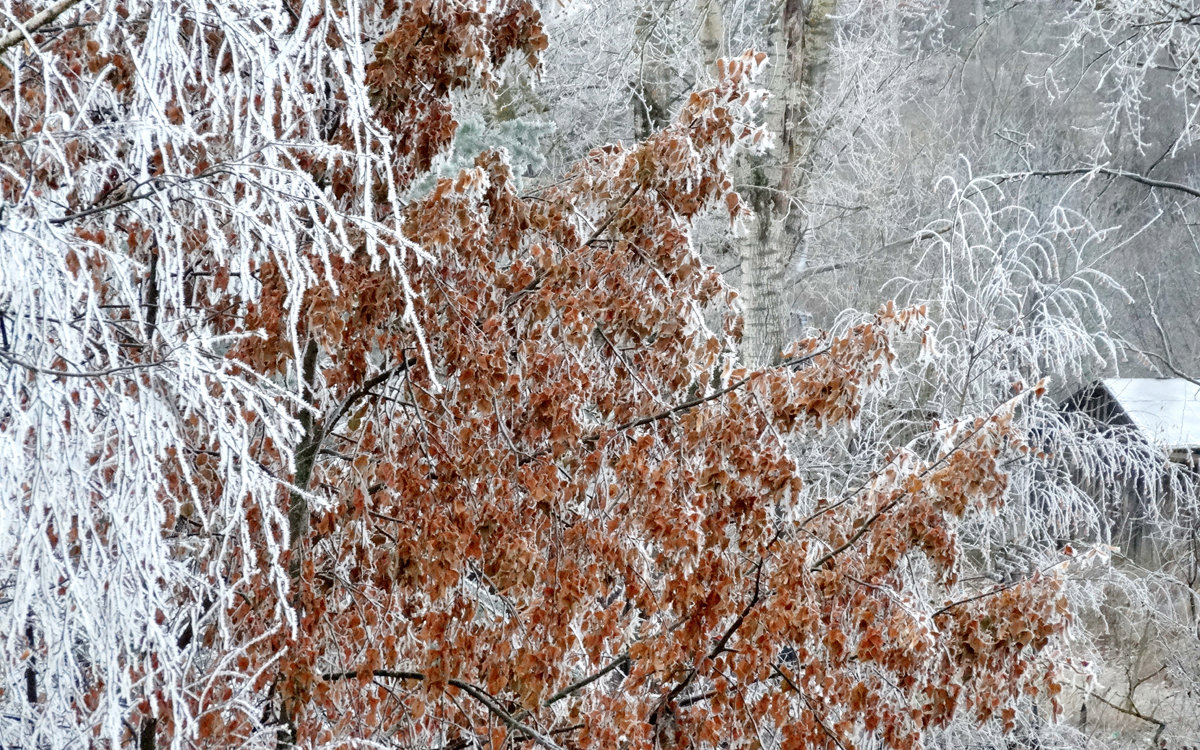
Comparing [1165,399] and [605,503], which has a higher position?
[605,503]

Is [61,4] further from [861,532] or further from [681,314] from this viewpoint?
[861,532]

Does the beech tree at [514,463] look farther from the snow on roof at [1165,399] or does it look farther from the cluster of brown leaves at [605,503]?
the snow on roof at [1165,399]

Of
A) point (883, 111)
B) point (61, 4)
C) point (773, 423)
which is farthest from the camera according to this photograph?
point (883, 111)

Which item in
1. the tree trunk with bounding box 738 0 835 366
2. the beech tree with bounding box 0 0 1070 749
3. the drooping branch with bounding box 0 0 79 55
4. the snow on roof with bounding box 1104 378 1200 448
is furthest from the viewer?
the snow on roof with bounding box 1104 378 1200 448

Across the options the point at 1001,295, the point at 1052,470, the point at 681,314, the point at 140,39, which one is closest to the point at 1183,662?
the point at 1052,470

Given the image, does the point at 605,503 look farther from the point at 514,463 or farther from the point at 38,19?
the point at 38,19

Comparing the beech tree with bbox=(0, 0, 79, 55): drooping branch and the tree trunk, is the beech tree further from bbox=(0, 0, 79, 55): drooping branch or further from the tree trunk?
the tree trunk

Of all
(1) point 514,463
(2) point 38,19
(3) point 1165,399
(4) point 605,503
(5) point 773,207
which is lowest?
(3) point 1165,399

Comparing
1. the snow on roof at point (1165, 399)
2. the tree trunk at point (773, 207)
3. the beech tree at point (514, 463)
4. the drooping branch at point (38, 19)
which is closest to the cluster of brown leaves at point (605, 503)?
the beech tree at point (514, 463)

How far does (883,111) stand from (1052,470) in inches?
255

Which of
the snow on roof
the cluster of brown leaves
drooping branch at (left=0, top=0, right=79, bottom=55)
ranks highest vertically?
drooping branch at (left=0, top=0, right=79, bottom=55)

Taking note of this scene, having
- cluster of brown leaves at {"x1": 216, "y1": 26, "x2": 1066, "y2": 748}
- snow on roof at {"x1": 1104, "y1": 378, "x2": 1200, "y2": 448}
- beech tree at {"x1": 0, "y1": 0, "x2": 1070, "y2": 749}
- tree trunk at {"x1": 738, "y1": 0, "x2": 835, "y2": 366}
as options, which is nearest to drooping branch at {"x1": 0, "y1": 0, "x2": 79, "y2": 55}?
beech tree at {"x1": 0, "y1": 0, "x2": 1070, "y2": 749}

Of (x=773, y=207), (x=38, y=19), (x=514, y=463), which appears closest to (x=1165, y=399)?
(x=773, y=207)

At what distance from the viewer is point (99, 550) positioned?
6.70 feet
